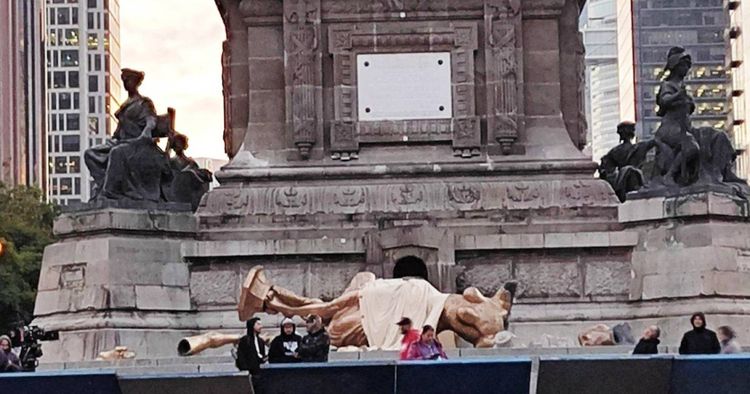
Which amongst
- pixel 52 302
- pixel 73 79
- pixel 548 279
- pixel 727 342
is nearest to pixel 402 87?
pixel 548 279

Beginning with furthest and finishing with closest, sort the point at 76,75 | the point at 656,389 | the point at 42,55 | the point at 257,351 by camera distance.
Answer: the point at 76,75, the point at 42,55, the point at 257,351, the point at 656,389

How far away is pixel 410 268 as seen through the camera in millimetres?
37688

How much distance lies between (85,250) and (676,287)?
10446mm

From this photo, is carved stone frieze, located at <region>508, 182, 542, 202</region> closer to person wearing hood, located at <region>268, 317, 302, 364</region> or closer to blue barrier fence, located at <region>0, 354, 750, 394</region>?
person wearing hood, located at <region>268, 317, 302, 364</region>

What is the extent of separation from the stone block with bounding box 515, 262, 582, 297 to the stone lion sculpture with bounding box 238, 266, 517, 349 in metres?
2.87

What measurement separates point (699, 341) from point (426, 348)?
12.1 ft

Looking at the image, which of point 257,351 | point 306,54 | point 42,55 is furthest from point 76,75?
point 257,351

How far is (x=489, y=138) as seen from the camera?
39.5 metres

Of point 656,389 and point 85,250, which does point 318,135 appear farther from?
point 656,389

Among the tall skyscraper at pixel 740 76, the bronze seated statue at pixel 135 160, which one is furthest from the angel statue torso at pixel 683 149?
the tall skyscraper at pixel 740 76

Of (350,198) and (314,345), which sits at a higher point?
(350,198)

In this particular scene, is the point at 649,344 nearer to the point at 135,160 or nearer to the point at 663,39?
the point at 135,160

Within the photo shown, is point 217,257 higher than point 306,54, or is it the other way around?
point 306,54

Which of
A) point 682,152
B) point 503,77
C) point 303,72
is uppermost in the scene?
point 303,72
